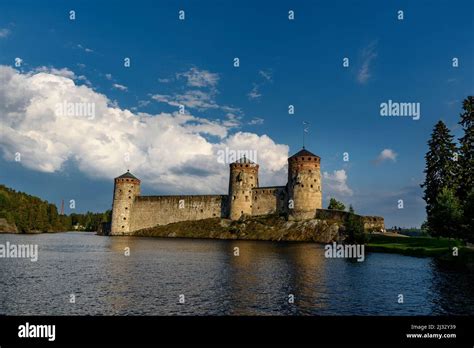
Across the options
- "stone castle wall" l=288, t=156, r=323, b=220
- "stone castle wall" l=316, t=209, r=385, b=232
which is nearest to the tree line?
"stone castle wall" l=316, t=209, r=385, b=232

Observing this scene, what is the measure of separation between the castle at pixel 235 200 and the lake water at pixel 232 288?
145ft

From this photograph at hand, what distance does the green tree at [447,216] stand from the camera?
37.5m

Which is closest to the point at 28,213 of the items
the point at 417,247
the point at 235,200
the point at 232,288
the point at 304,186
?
the point at 235,200

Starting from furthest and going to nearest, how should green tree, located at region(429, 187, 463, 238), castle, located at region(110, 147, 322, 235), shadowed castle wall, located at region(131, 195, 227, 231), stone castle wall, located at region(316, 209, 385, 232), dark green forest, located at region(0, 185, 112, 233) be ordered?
dark green forest, located at region(0, 185, 112, 233) < shadowed castle wall, located at region(131, 195, 227, 231) < castle, located at region(110, 147, 322, 235) < stone castle wall, located at region(316, 209, 385, 232) < green tree, located at region(429, 187, 463, 238)

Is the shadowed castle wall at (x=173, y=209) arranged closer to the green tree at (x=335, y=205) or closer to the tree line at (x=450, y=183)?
the green tree at (x=335, y=205)

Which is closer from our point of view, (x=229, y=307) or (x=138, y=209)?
(x=229, y=307)

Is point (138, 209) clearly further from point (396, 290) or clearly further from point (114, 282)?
point (396, 290)

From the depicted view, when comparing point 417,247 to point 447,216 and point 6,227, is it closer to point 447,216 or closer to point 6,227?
point 447,216

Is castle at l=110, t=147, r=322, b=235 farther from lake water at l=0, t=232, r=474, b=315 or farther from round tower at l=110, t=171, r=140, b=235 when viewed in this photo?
lake water at l=0, t=232, r=474, b=315

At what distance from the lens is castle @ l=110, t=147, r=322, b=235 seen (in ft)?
258

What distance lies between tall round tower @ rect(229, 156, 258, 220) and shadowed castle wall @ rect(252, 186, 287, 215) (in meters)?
1.37
